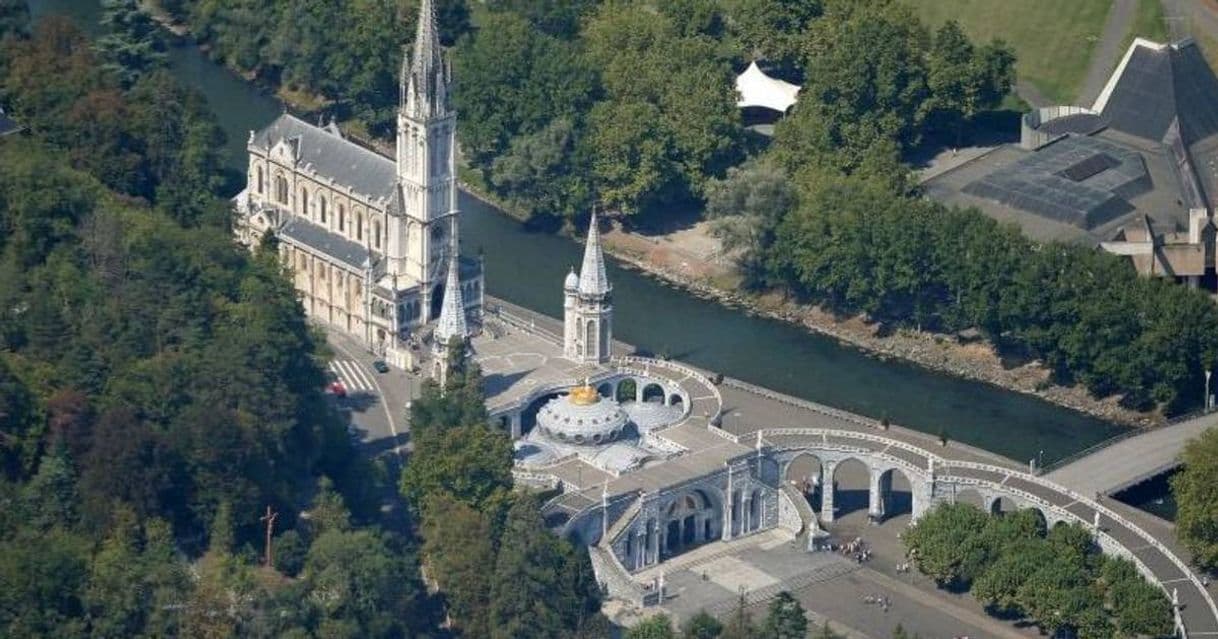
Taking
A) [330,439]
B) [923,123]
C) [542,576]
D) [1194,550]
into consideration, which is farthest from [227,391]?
[923,123]

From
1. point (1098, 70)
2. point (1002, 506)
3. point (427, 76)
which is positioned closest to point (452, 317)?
point (427, 76)

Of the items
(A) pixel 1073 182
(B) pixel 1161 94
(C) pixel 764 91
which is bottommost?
(C) pixel 764 91

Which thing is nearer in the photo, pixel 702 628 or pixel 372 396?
pixel 702 628

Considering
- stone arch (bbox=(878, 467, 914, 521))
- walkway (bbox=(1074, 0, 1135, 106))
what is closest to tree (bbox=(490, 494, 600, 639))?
stone arch (bbox=(878, 467, 914, 521))

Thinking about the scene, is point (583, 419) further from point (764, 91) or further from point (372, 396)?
point (764, 91)

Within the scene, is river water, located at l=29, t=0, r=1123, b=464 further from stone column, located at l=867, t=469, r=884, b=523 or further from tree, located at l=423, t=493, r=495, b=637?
tree, located at l=423, t=493, r=495, b=637

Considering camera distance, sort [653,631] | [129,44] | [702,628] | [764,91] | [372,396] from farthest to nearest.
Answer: [764,91], [129,44], [372,396], [702,628], [653,631]

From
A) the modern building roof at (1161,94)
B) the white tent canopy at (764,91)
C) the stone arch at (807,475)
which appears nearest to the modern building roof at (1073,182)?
the modern building roof at (1161,94)
